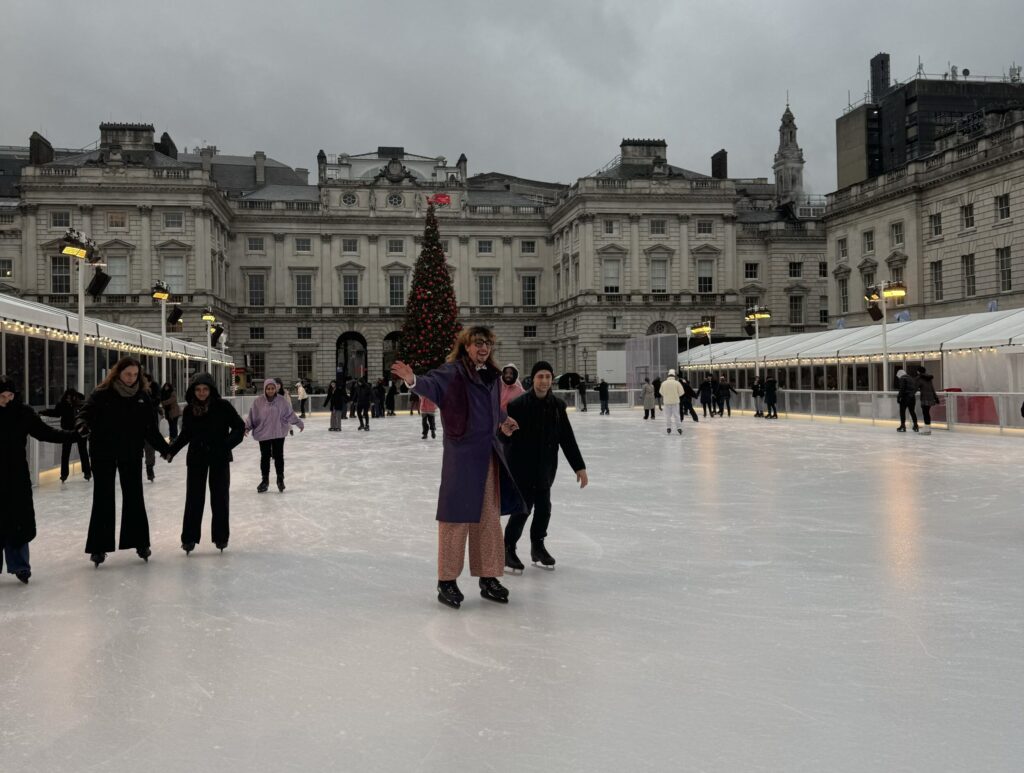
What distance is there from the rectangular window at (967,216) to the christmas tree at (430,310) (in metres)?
22.9

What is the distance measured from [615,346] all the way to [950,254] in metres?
23.0

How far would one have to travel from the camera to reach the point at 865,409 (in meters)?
25.5

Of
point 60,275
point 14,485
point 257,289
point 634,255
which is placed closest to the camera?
point 14,485

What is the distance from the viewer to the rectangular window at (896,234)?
4284cm

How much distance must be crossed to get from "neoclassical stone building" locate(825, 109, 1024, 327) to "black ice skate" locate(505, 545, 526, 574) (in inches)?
1307

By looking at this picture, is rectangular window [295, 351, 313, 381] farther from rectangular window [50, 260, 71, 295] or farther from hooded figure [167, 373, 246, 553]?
hooded figure [167, 373, 246, 553]

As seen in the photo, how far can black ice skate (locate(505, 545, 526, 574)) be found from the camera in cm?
661

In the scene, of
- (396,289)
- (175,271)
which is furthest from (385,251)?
(175,271)

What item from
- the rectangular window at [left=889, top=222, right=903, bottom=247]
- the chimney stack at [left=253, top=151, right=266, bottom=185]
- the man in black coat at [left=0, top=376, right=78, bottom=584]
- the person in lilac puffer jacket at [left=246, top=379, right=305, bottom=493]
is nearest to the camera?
the man in black coat at [left=0, top=376, right=78, bottom=584]

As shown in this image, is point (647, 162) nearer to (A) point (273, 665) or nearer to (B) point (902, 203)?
(B) point (902, 203)

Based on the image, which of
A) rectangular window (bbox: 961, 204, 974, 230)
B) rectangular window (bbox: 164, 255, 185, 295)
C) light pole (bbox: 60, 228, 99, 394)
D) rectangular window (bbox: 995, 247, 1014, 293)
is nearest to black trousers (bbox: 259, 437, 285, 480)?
Answer: light pole (bbox: 60, 228, 99, 394)

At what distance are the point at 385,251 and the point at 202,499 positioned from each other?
190ft

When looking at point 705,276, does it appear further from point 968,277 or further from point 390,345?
point 968,277

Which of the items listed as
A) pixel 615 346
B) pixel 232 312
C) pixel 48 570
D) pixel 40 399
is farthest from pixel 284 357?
pixel 48 570
